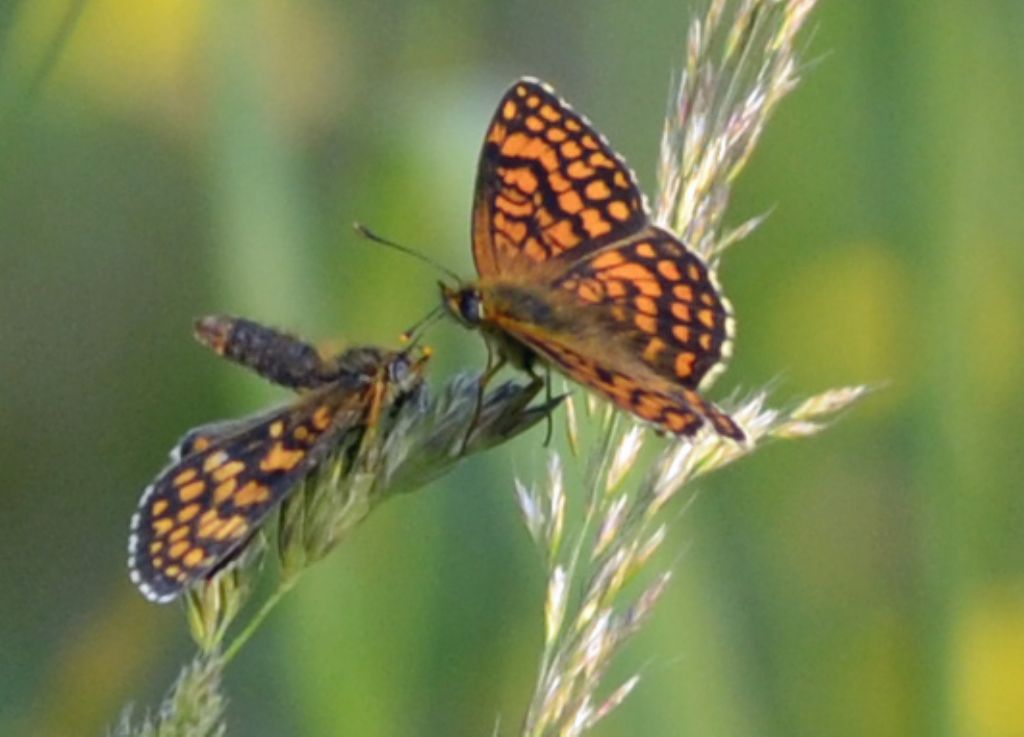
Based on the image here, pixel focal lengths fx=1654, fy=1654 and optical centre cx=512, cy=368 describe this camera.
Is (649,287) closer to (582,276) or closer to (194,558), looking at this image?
(582,276)

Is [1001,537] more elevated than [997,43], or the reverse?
[997,43]

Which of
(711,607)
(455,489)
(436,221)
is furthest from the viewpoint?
(436,221)

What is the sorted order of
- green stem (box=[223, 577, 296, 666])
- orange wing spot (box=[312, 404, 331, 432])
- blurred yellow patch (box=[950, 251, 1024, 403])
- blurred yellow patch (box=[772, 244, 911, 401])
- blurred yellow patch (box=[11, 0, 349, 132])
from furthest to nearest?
1. blurred yellow patch (box=[11, 0, 349, 132])
2. blurred yellow patch (box=[772, 244, 911, 401])
3. blurred yellow patch (box=[950, 251, 1024, 403])
4. orange wing spot (box=[312, 404, 331, 432])
5. green stem (box=[223, 577, 296, 666])

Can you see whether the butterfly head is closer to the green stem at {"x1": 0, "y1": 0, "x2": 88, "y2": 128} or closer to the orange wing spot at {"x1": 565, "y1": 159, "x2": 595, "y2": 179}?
the orange wing spot at {"x1": 565, "y1": 159, "x2": 595, "y2": 179}

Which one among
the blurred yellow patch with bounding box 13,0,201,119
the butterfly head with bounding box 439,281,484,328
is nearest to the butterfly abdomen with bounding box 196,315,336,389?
the butterfly head with bounding box 439,281,484,328

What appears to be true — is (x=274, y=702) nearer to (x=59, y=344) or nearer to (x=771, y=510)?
(x=771, y=510)

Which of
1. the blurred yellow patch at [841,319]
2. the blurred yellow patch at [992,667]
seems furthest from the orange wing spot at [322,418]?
the blurred yellow patch at [841,319]

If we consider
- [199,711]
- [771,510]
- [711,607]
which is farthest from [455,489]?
[199,711]
